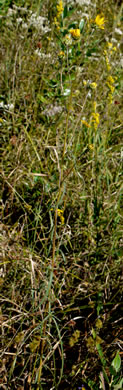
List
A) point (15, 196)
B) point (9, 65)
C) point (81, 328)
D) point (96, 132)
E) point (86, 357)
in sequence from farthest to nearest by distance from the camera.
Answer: point (9, 65), point (96, 132), point (15, 196), point (81, 328), point (86, 357)

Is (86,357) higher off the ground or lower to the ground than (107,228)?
lower

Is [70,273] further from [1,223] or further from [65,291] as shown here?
[1,223]

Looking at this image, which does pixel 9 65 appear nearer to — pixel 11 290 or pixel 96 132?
pixel 96 132

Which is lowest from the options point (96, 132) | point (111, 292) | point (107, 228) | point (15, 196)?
point (111, 292)

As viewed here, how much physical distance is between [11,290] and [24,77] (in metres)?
1.37

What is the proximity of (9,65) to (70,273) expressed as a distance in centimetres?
133

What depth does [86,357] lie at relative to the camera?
3.94 feet

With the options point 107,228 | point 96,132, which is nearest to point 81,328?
point 107,228

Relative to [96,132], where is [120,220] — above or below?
below

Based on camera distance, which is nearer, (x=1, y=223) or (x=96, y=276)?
(x=96, y=276)

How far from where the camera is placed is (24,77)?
215cm

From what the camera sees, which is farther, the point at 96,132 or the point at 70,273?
the point at 96,132

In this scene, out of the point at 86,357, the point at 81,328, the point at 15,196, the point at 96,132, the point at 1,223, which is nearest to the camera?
the point at 86,357

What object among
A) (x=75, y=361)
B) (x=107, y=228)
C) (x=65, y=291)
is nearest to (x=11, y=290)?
(x=65, y=291)
